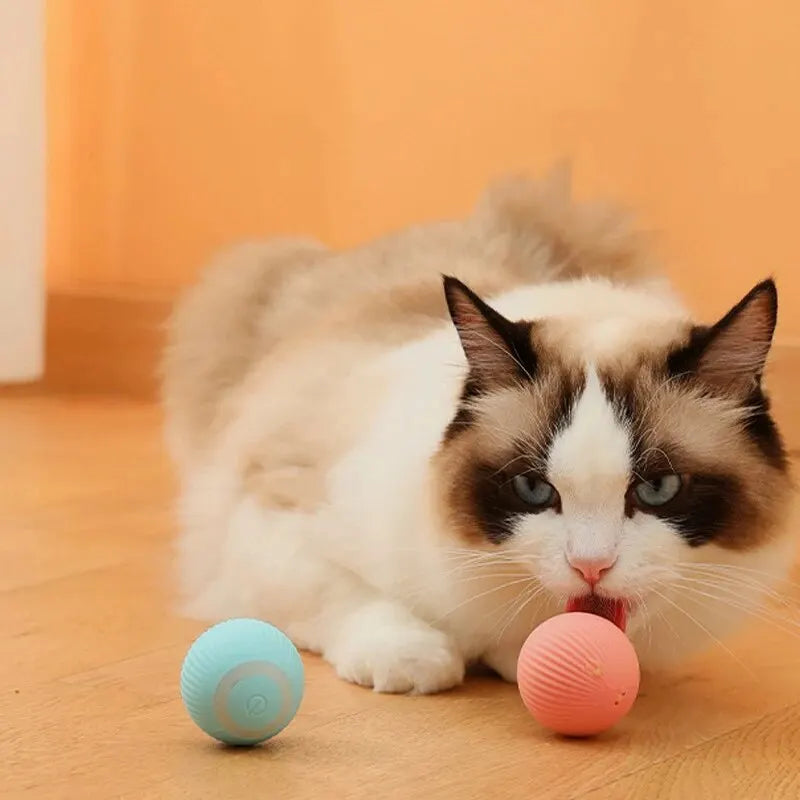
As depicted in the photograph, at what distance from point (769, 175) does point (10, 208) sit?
1.84m

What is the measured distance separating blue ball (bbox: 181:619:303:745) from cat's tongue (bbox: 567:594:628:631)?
0.93 ft

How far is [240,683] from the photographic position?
132 centimetres

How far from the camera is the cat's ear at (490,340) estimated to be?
57.2 inches

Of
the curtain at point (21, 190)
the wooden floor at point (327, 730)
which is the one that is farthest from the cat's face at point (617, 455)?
the curtain at point (21, 190)

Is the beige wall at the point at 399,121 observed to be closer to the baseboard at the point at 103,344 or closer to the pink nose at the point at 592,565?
the baseboard at the point at 103,344

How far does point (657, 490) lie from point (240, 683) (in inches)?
16.9

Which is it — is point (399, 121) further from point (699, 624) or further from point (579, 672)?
point (579, 672)

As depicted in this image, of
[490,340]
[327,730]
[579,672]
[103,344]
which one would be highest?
[490,340]

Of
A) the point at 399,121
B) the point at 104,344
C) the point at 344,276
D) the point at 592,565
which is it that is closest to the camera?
the point at 592,565

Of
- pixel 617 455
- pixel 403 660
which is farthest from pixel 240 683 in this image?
pixel 617 455

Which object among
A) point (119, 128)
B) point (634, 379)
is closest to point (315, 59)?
point (119, 128)

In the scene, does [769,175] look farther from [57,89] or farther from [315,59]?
[57,89]

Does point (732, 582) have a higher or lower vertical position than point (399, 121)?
lower

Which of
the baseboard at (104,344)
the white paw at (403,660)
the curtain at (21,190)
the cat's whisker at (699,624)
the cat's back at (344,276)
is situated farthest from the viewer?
the baseboard at (104,344)
